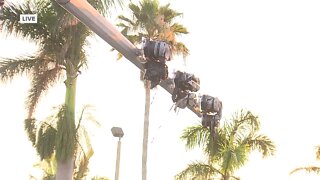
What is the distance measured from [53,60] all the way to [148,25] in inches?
243

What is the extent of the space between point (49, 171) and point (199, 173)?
12.4m

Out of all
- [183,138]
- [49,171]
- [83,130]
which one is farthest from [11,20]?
[49,171]

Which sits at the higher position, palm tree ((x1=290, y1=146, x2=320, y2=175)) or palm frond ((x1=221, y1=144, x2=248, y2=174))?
palm tree ((x1=290, y1=146, x2=320, y2=175))

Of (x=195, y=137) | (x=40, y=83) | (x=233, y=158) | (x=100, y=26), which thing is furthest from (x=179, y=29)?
(x=100, y=26)

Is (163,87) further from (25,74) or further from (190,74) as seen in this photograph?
(25,74)

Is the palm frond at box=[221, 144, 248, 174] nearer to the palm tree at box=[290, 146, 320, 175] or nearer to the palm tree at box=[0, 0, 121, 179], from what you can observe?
the palm tree at box=[0, 0, 121, 179]

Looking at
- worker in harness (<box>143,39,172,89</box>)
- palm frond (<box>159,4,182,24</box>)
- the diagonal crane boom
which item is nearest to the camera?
the diagonal crane boom

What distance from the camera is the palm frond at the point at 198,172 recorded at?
16328mm

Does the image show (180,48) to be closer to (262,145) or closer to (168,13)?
(168,13)

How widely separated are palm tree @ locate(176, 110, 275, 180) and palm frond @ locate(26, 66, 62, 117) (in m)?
4.77

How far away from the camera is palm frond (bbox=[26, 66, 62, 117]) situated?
51.6 feet

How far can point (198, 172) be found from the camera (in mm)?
16344

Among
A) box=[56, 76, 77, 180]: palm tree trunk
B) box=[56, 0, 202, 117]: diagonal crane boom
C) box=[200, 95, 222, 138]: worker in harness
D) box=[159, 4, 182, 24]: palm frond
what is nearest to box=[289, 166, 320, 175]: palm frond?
box=[159, 4, 182, 24]: palm frond

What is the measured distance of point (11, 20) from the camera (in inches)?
552
